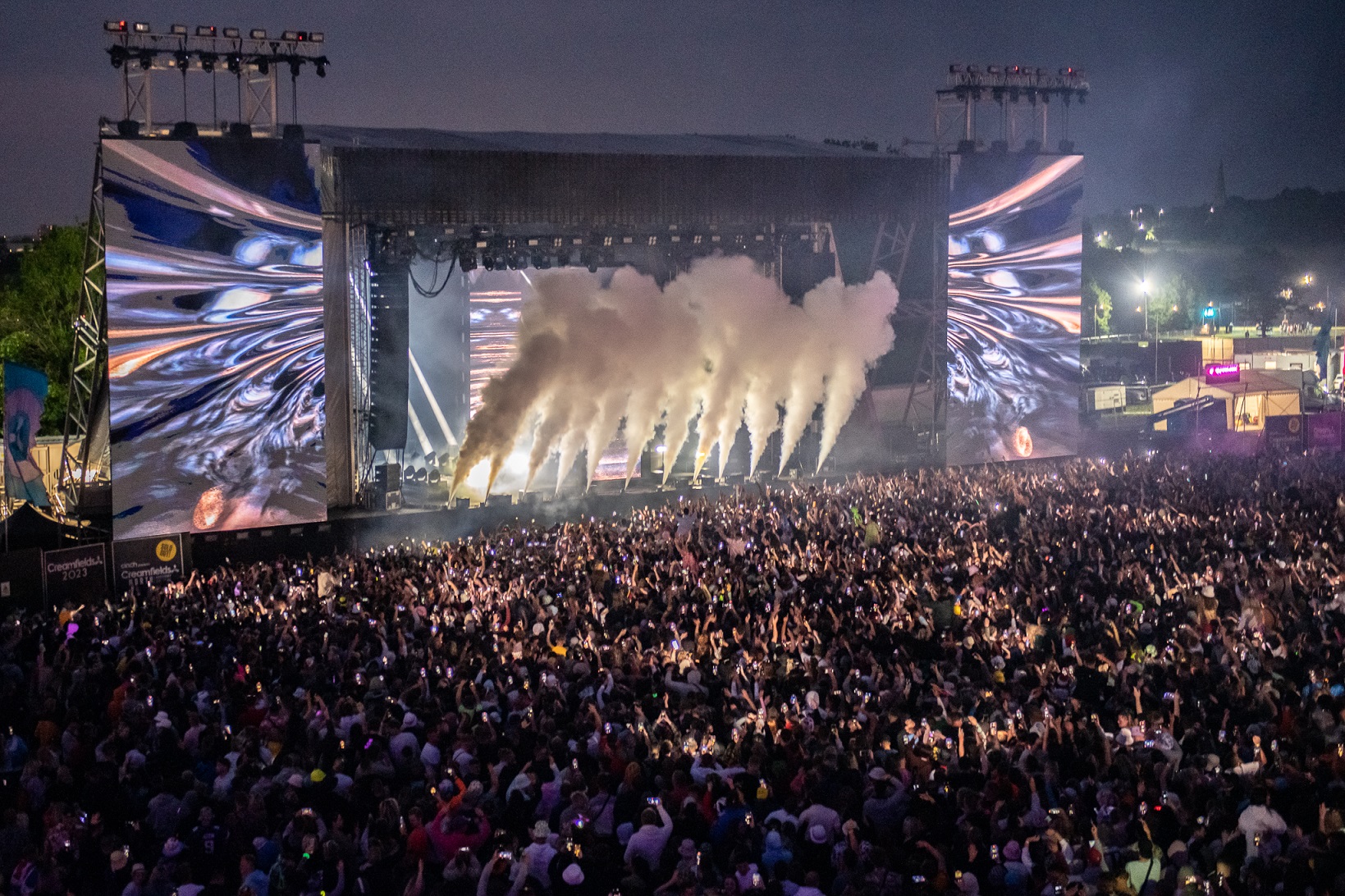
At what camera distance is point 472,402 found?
2355 centimetres

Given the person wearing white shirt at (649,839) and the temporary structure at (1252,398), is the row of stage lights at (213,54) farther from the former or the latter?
the temporary structure at (1252,398)

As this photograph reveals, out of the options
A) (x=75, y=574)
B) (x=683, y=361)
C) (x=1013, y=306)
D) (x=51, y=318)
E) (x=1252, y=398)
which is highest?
(x=51, y=318)

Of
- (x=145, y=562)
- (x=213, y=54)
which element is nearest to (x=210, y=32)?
(x=213, y=54)

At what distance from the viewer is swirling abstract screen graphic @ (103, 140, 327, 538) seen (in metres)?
16.6

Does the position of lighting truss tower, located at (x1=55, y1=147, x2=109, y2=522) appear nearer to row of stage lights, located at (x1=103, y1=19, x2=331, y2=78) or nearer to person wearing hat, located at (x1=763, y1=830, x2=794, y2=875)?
row of stage lights, located at (x1=103, y1=19, x2=331, y2=78)

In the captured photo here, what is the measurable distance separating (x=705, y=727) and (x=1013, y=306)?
18116 mm

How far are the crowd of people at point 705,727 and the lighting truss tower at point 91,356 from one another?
611 centimetres

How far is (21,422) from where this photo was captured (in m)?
13.6

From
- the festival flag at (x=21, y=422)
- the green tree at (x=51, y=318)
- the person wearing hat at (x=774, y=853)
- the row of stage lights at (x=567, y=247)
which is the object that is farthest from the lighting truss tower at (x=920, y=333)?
the green tree at (x=51, y=318)

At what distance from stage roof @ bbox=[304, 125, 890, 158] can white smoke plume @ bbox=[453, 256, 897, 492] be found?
2.26 meters

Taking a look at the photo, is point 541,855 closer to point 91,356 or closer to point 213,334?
point 213,334

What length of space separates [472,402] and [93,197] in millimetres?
8472

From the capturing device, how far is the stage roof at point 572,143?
763 inches

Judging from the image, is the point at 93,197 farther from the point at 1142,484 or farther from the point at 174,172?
the point at 1142,484
